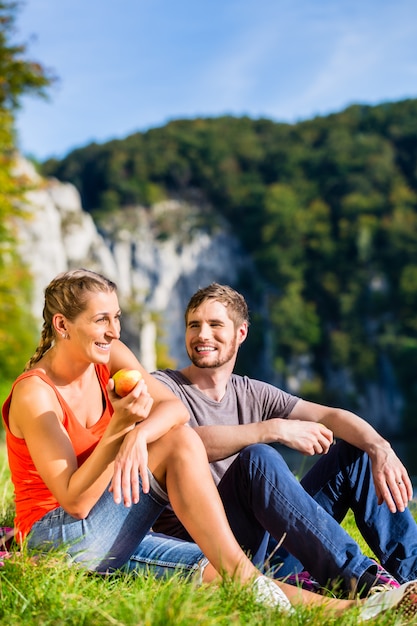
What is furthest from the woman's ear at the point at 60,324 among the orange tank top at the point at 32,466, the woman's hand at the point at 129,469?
the woman's hand at the point at 129,469

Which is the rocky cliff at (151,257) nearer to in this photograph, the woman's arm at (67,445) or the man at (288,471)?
the man at (288,471)

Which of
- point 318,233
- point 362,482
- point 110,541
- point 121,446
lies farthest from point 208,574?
point 318,233

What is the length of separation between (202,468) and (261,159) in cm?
8244

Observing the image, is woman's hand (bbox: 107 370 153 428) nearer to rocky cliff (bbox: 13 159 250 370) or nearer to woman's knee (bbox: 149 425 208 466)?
woman's knee (bbox: 149 425 208 466)

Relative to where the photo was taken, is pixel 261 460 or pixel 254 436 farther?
pixel 254 436

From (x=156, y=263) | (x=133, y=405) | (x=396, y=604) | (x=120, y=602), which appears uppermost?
(x=156, y=263)

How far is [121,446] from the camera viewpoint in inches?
91.7

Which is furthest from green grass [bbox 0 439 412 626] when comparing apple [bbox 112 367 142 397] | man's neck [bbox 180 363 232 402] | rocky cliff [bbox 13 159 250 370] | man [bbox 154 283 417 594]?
rocky cliff [bbox 13 159 250 370]

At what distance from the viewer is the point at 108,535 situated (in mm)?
2418

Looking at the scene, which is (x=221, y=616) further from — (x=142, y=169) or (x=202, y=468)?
(x=142, y=169)

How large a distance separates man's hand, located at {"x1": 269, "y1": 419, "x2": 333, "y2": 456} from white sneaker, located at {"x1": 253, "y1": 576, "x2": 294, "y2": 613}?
1.92ft

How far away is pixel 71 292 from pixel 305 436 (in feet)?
3.30

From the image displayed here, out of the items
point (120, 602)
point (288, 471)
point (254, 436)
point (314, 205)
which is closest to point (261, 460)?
point (288, 471)

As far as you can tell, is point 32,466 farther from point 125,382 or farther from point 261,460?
point 261,460
